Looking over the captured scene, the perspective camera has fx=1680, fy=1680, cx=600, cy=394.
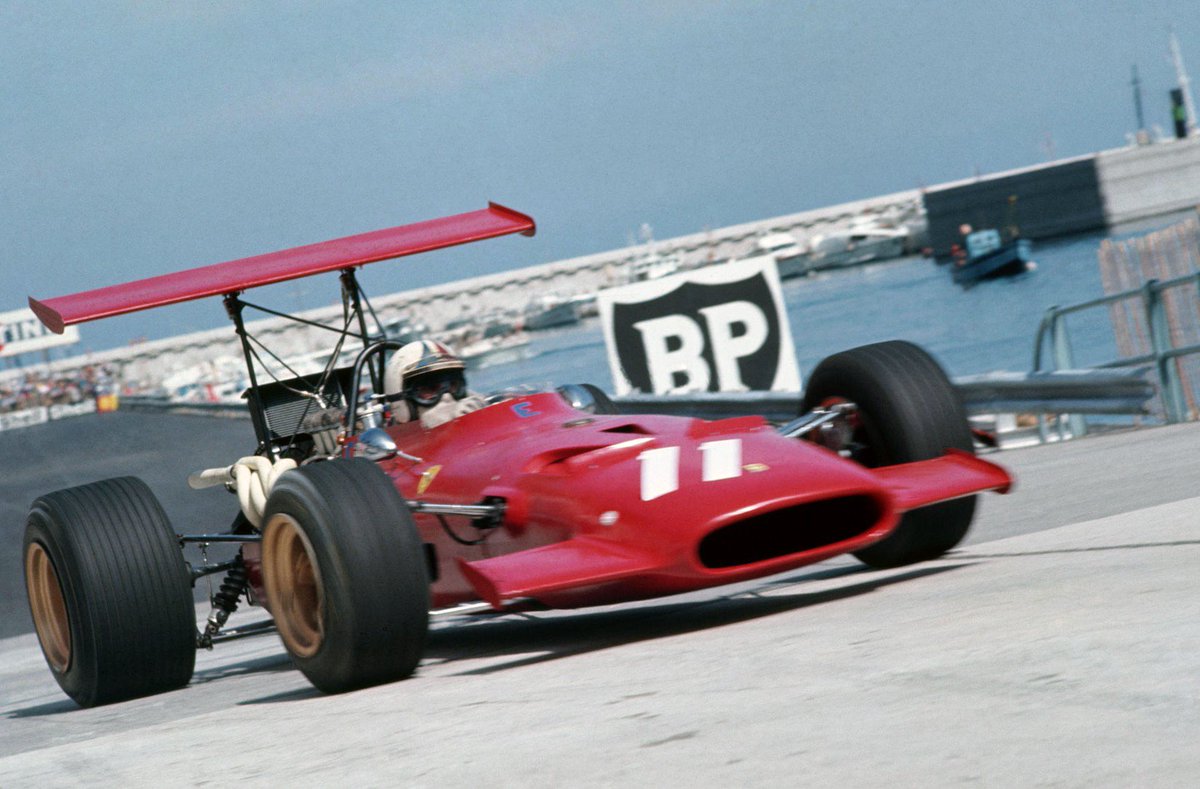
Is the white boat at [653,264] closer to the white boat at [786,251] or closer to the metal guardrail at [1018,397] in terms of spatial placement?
the white boat at [786,251]

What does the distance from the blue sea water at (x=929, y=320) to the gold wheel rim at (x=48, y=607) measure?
24.2m

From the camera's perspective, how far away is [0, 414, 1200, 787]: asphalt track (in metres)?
3.06

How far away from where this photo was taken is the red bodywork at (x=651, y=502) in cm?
512

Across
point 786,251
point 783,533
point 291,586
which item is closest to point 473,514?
point 291,586

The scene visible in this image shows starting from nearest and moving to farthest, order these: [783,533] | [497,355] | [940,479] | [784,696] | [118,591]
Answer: [784,696] < [783,533] < [940,479] < [118,591] < [497,355]

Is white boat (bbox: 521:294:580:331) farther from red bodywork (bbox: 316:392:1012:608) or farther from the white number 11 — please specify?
the white number 11

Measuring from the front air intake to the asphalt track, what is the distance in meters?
0.21

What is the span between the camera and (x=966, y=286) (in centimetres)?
8925

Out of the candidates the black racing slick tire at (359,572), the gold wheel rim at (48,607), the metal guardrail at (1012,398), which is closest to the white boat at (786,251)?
the metal guardrail at (1012,398)

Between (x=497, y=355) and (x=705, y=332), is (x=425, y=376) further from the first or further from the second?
(x=497, y=355)

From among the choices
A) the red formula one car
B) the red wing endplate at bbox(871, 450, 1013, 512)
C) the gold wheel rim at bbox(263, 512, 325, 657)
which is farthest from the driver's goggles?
the red wing endplate at bbox(871, 450, 1013, 512)

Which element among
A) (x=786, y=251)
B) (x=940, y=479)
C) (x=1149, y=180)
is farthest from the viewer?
(x=786, y=251)

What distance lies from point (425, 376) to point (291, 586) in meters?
1.64

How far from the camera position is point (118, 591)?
Result: 6.37 metres
